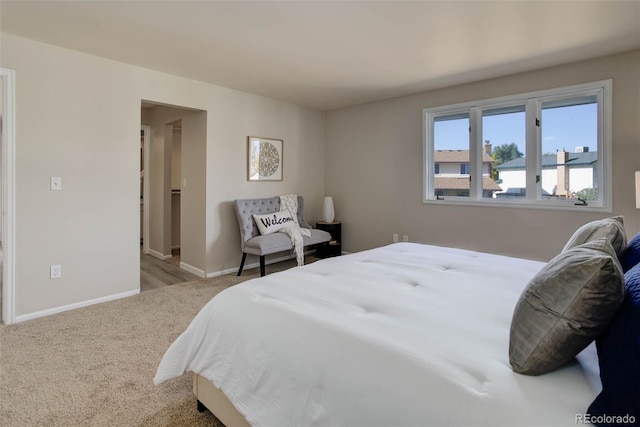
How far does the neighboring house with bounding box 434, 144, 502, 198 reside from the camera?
391 cm

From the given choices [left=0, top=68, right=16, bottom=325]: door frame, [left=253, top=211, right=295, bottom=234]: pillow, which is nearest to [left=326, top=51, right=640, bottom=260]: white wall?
[left=253, top=211, right=295, bottom=234]: pillow

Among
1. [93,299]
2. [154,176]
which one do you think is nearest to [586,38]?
[93,299]

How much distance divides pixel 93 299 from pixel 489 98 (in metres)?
4.73

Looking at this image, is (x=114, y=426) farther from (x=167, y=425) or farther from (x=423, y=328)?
(x=423, y=328)

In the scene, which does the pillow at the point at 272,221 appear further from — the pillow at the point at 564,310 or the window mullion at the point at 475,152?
the pillow at the point at 564,310

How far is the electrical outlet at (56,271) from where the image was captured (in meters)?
2.97

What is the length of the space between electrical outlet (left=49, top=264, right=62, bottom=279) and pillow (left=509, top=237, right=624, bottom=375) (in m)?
3.59

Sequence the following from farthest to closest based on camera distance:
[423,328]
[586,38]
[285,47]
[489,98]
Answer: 1. [489,98]
2. [285,47]
3. [586,38]
4. [423,328]

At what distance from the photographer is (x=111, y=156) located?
130 inches

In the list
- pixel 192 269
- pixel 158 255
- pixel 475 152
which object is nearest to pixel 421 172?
pixel 475 152

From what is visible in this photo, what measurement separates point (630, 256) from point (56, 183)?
158 inches

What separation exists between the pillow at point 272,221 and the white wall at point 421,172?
3.84 ft

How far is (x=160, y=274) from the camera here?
4.28 meters

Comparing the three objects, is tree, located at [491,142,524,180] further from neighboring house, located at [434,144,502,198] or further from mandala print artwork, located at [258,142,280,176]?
mandala print artwork, located at [258,142,280,176]
